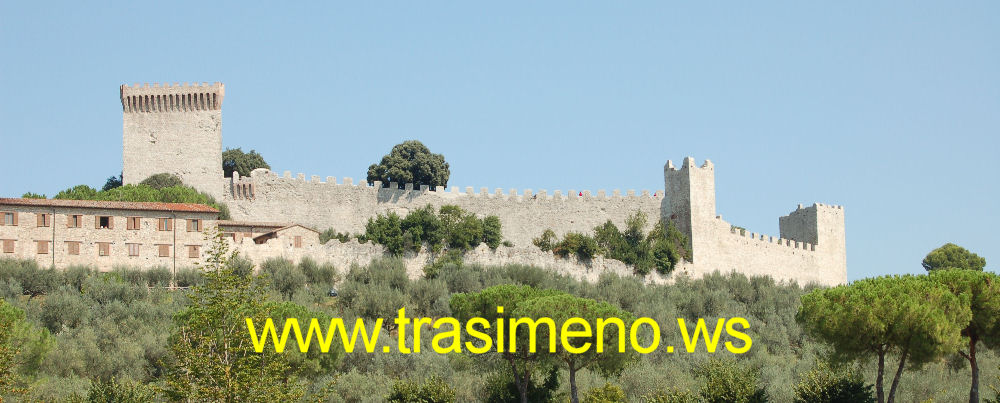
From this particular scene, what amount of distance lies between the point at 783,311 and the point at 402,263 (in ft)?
44.8

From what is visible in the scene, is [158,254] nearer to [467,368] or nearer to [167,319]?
[167,319]

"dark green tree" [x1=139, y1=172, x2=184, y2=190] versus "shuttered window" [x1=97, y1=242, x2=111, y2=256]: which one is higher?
"dark green tree" [x1=139, y1=172, x2=184, y2=190]

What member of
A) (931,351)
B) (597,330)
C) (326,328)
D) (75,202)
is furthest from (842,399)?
(75,202)

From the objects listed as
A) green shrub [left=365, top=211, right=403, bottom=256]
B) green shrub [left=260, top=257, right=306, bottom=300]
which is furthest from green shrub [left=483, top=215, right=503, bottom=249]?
green shrub [left=260, top=257, right=306, bottom=300]

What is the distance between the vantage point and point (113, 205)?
44375mm

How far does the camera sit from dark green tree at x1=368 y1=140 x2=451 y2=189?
55000mm

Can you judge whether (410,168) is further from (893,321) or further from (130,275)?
(893,321)

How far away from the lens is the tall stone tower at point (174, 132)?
5456 centimetres

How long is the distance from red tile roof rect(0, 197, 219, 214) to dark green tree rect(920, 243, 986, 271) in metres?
41.5

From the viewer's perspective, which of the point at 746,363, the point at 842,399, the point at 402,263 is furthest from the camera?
the point at 402,263

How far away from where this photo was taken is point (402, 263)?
47.6 metres

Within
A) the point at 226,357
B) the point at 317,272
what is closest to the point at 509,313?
the point at 226,357

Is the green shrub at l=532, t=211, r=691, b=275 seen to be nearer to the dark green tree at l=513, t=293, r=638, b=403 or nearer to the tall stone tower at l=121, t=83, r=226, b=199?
the tall stone tower at l=121, t=83, r=226, b=199

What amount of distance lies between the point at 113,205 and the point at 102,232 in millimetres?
980
